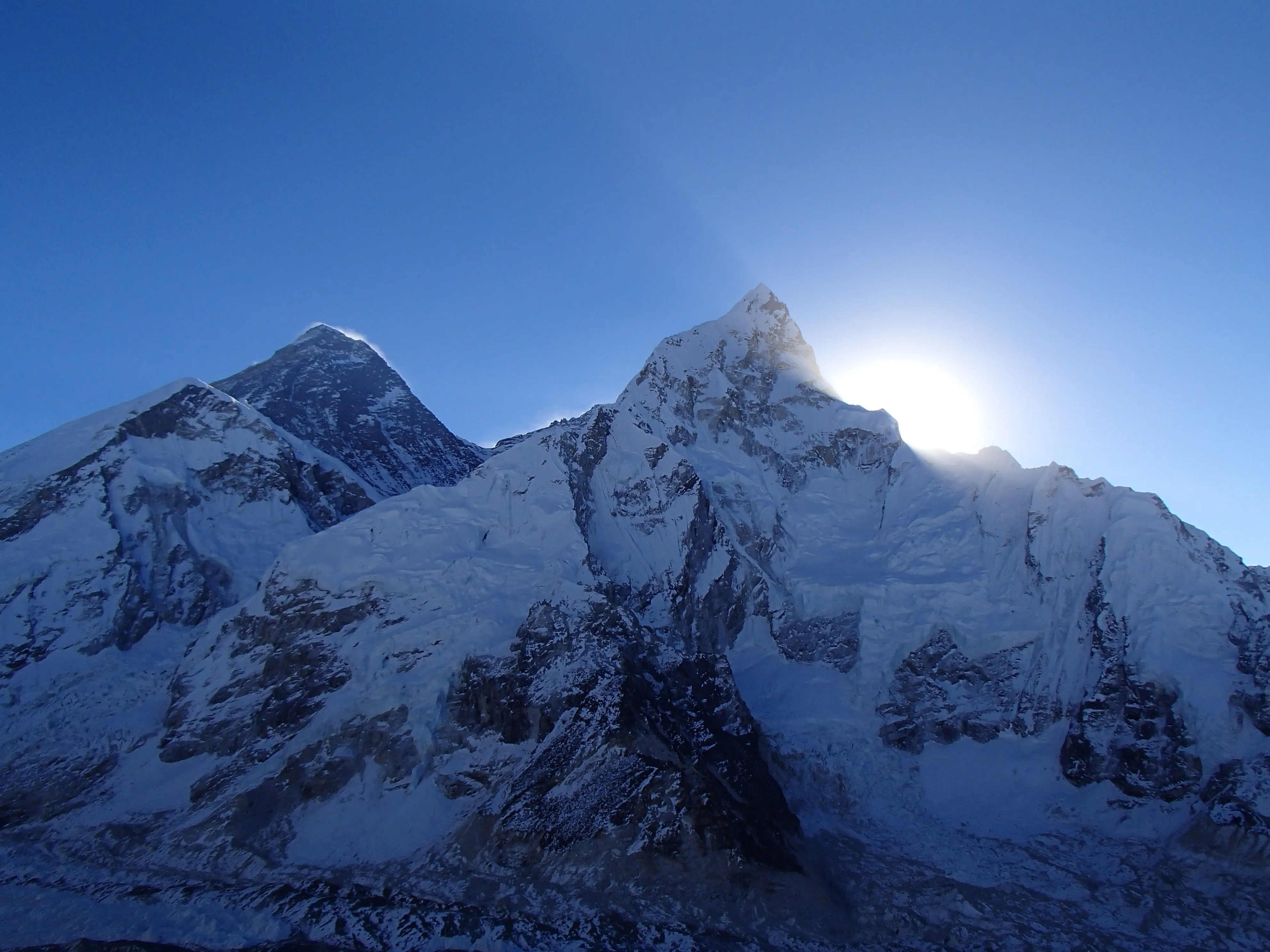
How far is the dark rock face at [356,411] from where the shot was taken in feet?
374

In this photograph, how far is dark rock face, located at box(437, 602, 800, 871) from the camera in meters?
46.6

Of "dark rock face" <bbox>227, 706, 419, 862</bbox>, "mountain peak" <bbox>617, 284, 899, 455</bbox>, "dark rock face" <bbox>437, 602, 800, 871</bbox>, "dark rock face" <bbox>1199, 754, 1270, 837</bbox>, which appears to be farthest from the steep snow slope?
"dark rock face" <bbox>1199, 754, 1270, 837</bbox>

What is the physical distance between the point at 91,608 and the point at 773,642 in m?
59.9

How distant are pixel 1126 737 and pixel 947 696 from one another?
505 inches

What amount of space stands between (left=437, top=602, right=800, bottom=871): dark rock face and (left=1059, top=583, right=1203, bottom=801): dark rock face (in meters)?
21.9

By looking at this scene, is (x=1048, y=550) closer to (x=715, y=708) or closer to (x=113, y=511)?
(x=715, y=708)

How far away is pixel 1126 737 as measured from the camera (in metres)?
55.0

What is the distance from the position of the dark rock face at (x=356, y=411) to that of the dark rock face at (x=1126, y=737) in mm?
84122

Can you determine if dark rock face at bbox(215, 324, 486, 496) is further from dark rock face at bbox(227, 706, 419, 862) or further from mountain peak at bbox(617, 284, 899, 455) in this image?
dark rock face at bbox(227, 706, 419, 862)

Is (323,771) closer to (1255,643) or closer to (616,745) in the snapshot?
(616,745)

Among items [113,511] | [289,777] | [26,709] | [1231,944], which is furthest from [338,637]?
[1231,944]

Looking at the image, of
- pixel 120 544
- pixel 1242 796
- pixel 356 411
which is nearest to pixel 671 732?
pixel 1242 796

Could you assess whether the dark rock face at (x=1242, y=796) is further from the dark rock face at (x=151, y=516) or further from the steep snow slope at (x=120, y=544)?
the dark rock face at (x=151, y=516)

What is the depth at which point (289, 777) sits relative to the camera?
175 feet
